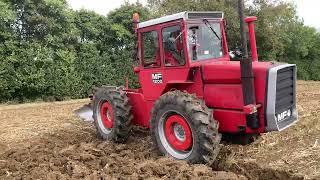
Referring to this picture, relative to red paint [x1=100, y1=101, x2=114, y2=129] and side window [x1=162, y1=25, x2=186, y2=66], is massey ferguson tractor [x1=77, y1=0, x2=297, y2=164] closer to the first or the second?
side window [x1=162, y1=25, x2=186, y2=66]

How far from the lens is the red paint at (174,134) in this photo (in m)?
6.73

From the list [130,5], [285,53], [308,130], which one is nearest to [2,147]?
[308,130]

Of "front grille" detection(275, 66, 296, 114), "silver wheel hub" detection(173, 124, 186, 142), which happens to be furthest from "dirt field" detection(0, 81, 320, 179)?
"front grille" detection(275, 66, 296, 114)

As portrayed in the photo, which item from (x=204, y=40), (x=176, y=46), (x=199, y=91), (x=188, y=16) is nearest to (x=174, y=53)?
(x=176, y=46)

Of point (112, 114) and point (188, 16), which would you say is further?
point (112, 114)

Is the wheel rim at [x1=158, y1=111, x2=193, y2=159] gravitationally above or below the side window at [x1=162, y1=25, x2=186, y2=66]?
below

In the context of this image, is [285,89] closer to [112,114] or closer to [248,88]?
[248,88]

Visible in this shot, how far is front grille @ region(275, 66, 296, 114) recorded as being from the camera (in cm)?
651

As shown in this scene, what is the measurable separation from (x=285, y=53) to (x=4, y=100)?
A: 21397mm

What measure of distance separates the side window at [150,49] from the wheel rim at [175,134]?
1214mm

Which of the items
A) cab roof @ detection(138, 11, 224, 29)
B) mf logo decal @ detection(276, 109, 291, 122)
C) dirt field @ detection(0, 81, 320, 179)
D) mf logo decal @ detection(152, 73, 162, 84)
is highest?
cab roof @ detection(138, 11, 224, 29)

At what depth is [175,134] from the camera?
23.2ft

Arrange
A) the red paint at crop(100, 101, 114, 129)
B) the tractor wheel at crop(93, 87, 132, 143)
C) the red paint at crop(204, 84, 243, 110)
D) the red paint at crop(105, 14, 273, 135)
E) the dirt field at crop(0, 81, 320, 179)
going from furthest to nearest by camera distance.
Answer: the red paint at crop(100, 101, 114, 129) < the tractor wheel at crop(93, 87, 132, 143) < the red paint at crop(204, 84, 243, 110) < the red paint at crop(105, 14, 273, 135) < the dirt field at crop(0, 81, 320, 179)

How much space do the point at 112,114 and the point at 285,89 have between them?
137 inches
